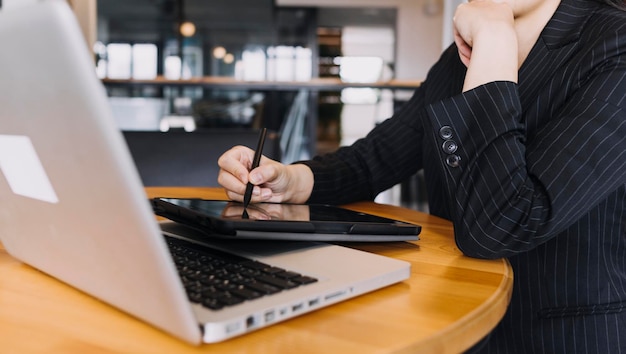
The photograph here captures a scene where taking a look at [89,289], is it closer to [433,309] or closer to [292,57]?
[433,309]

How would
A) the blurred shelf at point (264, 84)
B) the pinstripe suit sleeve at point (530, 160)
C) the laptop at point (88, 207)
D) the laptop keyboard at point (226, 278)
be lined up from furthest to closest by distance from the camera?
the blurred shelf at point (264, 84)
the pinstripe suit sleeve at point (530, 160)
the laptop keyboard at point (226, 278)
the laptop at point (88, 207)

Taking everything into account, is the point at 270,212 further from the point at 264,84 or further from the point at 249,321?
the point at 264,84

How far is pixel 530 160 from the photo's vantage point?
746mm

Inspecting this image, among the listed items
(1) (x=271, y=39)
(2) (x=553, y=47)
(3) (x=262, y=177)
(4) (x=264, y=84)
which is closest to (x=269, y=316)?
(3) (x=262, y=177)

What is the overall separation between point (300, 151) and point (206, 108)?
2.49 meters

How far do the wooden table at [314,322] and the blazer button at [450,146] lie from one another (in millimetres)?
173

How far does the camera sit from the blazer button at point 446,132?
76 cm

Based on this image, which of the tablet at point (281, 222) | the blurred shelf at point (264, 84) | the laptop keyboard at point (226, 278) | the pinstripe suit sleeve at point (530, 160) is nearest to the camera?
the laptop keyboard at point (226, 278)

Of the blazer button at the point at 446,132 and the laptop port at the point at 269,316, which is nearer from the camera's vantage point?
the laptop port at the point at 269,316

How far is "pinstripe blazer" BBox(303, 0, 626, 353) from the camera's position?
0.70m

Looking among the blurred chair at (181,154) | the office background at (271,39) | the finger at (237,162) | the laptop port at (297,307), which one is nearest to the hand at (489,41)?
the finger at (237,162)

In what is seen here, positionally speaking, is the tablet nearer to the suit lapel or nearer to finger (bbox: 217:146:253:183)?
finger (bbox: 217:146:253:183)

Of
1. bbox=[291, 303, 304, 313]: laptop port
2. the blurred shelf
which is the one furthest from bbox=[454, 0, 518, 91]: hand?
the blurred shelf

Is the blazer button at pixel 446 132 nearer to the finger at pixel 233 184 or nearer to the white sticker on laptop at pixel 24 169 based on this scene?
the finger at pixel 233 184
